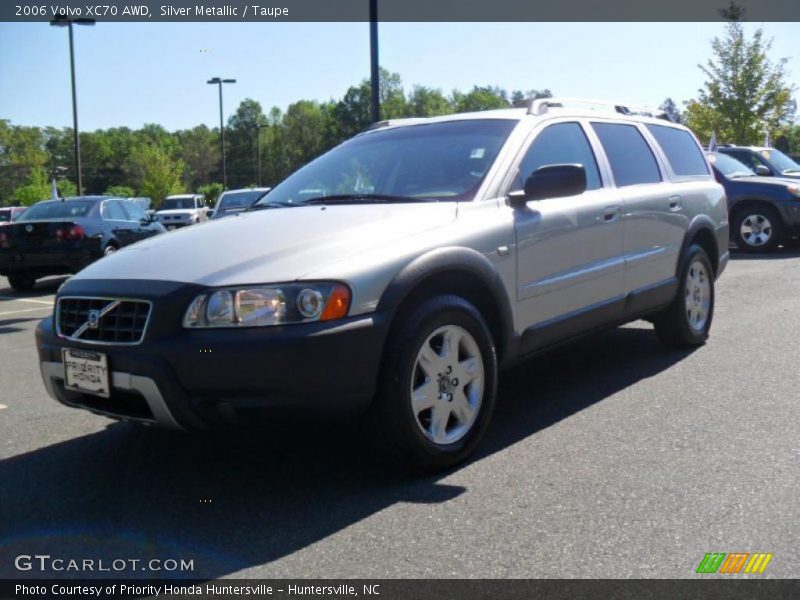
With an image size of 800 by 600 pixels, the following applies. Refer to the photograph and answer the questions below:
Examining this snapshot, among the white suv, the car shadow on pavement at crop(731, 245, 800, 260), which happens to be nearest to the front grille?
the car shadow on pavement at crop(731, 245, 800, 260)

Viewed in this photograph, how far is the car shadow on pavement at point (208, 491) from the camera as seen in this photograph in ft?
10.2

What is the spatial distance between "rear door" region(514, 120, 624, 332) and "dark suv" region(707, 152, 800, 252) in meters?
9.48

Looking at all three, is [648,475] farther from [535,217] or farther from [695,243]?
[695,243]

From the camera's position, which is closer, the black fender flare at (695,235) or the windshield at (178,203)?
the black fender flare at (695,235)

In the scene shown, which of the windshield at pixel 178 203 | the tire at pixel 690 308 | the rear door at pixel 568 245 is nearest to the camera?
the rear door at pixel 568 245

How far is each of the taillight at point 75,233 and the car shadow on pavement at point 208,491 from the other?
8.92m

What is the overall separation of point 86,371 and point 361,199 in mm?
1668

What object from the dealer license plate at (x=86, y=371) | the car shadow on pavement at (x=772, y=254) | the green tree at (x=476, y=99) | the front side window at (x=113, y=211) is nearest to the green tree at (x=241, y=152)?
the green tree at (x=476, y=99)

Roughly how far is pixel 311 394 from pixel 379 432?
16.6 inches

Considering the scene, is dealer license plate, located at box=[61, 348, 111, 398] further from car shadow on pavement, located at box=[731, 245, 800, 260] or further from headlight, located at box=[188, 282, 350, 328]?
car shadow on pavement, located at box=[731, 245, 800, 260]

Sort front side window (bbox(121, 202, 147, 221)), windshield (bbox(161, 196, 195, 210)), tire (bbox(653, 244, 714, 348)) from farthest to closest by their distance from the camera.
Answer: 1. windshield (bbox(161, 196, 195, 210))
2. front side window (bbox(121, 202, 147, 221))
3. tire (bbox(653, 244, 714, 348))

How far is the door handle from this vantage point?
496cm

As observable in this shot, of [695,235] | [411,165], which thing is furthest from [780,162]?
[411,165]

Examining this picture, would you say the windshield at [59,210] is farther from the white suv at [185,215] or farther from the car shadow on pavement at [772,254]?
the white suv at [185,215]
